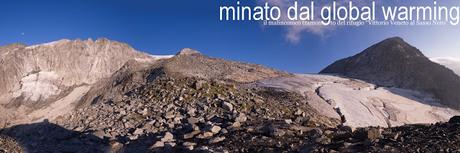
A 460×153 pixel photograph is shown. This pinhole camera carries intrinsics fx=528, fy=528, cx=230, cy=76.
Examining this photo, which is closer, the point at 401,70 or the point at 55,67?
the point at 401,70

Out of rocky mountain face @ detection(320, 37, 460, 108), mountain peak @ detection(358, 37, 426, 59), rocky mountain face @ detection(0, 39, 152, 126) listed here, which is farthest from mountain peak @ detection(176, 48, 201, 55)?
mountain peak @ detection(358, 37, 426, 59)

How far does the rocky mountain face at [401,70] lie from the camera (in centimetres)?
5044

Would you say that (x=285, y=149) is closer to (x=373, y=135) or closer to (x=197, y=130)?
(x=373, y=135)

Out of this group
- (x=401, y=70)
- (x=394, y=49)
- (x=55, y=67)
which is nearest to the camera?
(x=401, y=70)

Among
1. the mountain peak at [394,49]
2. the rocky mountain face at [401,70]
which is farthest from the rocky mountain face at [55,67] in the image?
the mountain peak at [394,49]

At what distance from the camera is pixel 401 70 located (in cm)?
5672

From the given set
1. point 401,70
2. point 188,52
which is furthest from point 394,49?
point 188,52

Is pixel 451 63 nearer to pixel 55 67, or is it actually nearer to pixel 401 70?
pixel 401 70

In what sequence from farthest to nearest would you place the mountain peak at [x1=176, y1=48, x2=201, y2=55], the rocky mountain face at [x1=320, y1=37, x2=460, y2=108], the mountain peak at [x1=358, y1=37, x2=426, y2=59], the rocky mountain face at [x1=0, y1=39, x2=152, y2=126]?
the mountain peak at [x1=176, y1=48, x2=201, y2=55], the rocky mountain face at [x1=0, y1=39, x2=152, y2=126], the mountain peak at [x1=358, y1=37, x2=426, y2=59], the rocky mountain face at [x1=320, y1=37, x2=460, y2=108]

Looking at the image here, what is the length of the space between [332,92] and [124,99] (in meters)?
17.2

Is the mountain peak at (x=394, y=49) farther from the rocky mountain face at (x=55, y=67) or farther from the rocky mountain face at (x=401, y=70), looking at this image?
the rocky mountain face at (x=55, y=67)

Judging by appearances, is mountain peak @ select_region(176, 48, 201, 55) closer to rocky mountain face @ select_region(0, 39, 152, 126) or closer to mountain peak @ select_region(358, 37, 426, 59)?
rocky mountain face @ select_region(0, 39, 152, 126)

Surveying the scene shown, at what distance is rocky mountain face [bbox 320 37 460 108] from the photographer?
50438 millimetres

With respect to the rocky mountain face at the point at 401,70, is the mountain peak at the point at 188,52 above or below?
above
